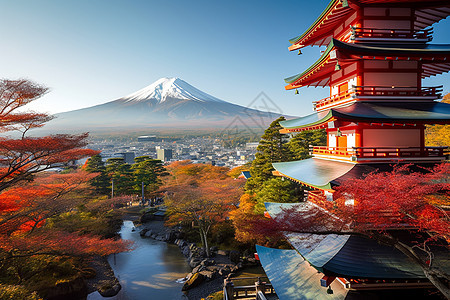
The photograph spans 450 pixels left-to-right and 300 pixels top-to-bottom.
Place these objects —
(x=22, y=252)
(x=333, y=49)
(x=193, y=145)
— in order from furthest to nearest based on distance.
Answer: (x=193, y=145) < (x=22, y=252) < (x=333, y=49)

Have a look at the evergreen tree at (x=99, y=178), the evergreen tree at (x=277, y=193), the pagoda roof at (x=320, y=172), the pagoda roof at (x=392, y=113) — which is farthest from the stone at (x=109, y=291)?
the evergreen tree at (x=99, y=178)

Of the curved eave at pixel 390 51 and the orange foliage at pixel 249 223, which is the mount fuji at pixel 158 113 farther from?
the curved eave at pixel 390 51

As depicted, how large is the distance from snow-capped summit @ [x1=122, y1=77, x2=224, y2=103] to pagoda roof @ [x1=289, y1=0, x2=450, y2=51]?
88.1m

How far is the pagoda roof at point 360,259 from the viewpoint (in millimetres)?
5305

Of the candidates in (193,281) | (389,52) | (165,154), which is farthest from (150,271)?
(165,154)

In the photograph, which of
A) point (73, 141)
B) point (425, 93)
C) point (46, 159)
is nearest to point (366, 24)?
point (425, 93)

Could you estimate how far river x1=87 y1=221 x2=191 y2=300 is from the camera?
1226 centimetres

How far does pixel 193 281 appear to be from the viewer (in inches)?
493

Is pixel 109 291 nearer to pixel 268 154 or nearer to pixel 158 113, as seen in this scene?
pixel 268 154

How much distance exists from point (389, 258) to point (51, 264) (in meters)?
12.6

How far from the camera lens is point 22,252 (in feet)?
28.0

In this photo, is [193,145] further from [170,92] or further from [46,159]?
[46,159]

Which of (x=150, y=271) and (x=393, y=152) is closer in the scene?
(x=393, y=152)

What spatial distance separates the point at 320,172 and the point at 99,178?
2431 centimetres
